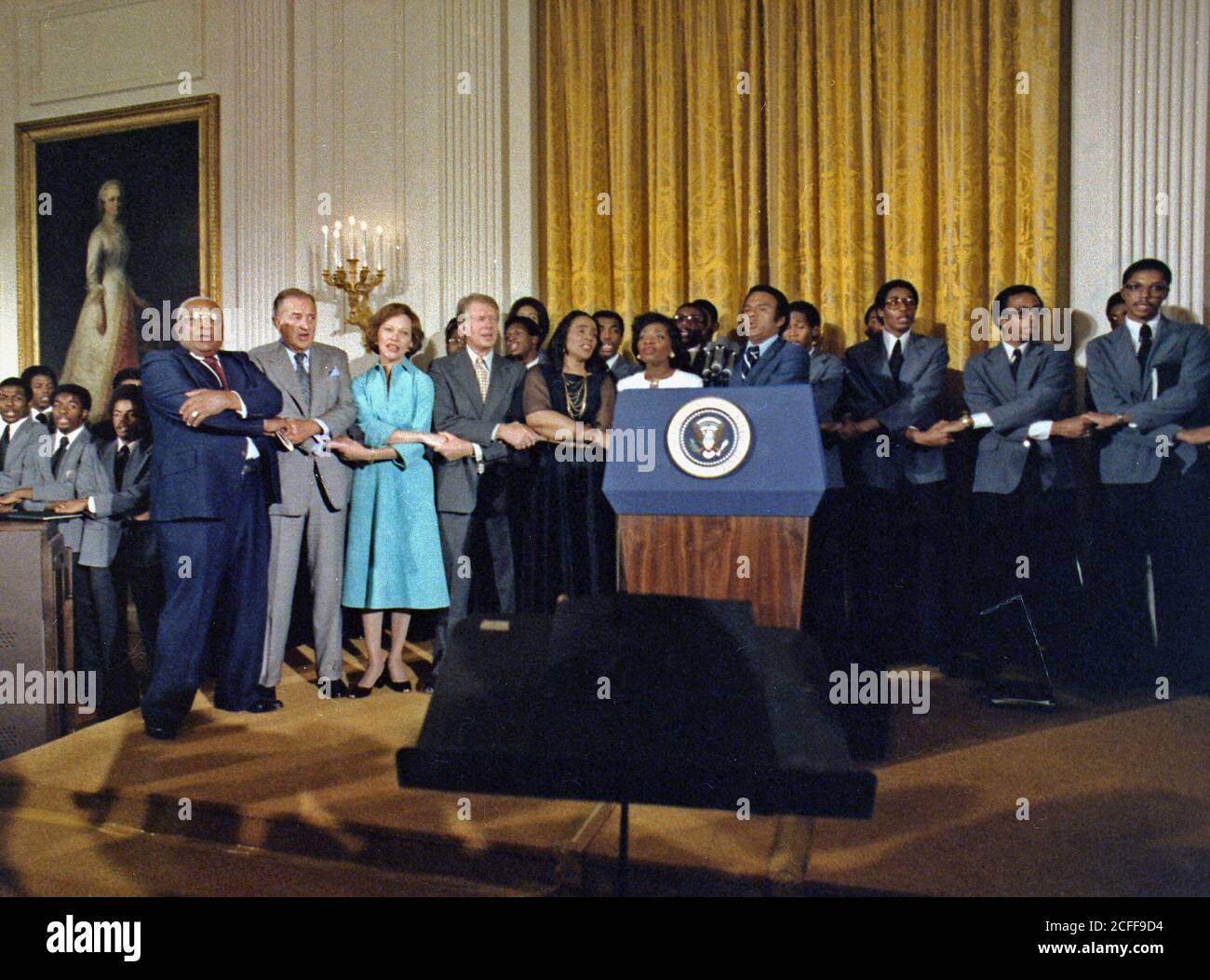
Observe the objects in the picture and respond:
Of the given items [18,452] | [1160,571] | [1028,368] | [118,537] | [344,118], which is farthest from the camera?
[344,118]

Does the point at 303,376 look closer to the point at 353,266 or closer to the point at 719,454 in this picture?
the point at 719,454

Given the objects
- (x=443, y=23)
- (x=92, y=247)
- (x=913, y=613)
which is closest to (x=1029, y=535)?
→ (x=913, y=613)

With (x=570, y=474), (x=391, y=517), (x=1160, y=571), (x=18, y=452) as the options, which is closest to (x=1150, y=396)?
(x=1160, y=571)

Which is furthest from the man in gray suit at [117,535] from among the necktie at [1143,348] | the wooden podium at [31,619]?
the necktie at [1143,348]

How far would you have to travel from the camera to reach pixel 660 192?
509cm

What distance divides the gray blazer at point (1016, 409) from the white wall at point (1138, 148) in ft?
2.56

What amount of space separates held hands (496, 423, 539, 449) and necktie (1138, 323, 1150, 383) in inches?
92.9

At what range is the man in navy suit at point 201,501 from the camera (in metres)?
3.07

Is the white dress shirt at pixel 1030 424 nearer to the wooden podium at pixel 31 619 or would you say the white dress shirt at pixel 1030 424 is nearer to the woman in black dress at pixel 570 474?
the woman in black dress at pixel 570 474

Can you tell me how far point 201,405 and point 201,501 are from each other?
0.32 meters

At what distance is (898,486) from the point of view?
383 cm

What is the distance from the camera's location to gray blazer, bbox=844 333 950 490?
379cm

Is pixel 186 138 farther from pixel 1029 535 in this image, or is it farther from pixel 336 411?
pixel 1029 535
